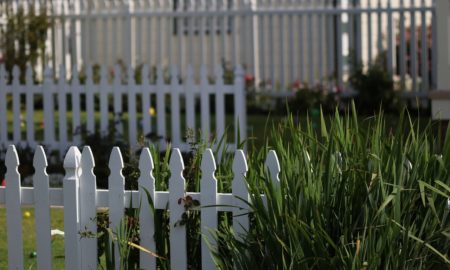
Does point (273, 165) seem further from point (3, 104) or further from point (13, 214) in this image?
point (3, 104)

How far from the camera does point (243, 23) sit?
16.5m

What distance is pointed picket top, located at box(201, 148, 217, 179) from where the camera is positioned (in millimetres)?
5246

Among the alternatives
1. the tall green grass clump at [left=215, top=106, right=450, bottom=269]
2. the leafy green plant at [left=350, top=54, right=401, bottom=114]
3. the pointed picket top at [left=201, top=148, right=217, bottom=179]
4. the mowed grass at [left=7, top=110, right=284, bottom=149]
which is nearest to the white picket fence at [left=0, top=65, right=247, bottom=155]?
the mowed grass at [left=7, top=110, right=284, bottom=149]

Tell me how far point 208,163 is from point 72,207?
0.83m

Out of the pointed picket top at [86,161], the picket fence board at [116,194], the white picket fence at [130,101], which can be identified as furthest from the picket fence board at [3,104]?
the picket fence board at [116,194]

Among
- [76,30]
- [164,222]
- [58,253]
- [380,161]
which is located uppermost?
[76,30]

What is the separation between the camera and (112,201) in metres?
5.52

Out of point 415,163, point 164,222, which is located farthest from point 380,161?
point 164,222

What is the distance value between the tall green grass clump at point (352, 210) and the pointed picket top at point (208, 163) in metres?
0.25

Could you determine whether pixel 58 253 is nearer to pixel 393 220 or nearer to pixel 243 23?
pixel 393 220

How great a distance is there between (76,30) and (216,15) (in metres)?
2.39

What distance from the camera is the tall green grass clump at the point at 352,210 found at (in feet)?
15.5

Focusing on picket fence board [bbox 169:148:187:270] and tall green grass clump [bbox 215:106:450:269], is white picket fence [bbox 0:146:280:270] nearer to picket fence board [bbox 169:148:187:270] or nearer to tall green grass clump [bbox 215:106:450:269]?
picket fence board [bbox 169:148:187:270]

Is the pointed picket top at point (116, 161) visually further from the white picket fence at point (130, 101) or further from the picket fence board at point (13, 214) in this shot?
the white picket fence at point (130, 101)
